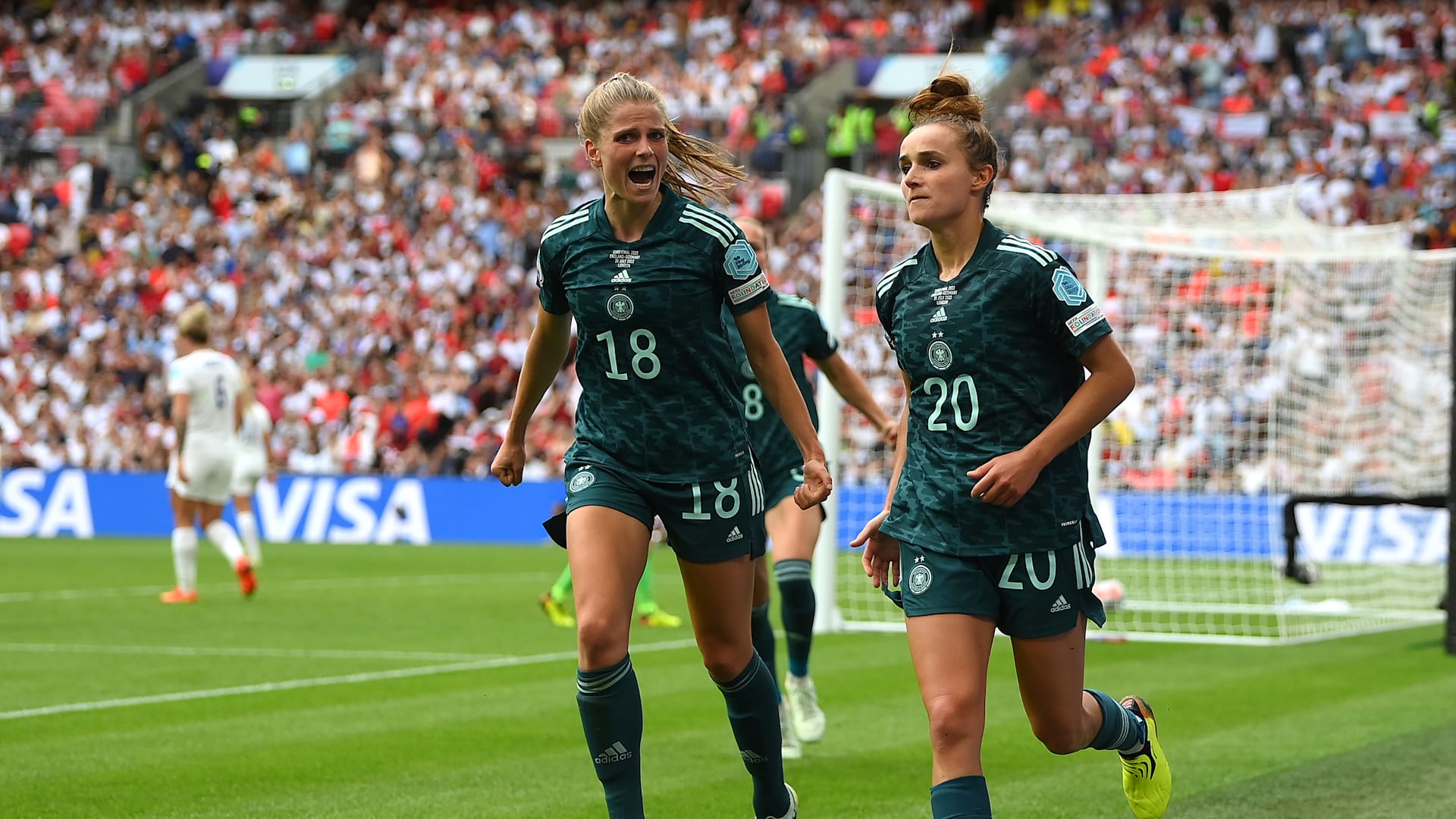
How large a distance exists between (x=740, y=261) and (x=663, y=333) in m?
0.32

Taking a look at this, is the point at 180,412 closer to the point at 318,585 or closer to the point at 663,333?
the point at 318,585

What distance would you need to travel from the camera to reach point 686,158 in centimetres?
602

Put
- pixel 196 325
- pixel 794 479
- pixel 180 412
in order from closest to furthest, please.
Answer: pixel 794 479 → pixel 196 325 → pixel 180 412

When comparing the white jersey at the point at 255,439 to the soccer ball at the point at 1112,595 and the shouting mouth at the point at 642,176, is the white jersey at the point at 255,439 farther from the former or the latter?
the shouting mouth at the point at 642,176

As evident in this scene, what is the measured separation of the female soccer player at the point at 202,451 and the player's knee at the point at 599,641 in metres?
10.7

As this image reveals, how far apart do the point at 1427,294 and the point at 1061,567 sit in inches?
536

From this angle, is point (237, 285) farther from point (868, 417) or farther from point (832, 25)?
point (868, 417)

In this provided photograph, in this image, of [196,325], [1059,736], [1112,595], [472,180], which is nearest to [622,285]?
[1059,736]

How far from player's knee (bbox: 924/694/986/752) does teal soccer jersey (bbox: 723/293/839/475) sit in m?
3.58

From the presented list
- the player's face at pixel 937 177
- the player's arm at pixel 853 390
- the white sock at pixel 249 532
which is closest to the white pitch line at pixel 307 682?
the player's arm at pixel 853 390

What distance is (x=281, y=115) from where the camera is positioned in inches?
1521

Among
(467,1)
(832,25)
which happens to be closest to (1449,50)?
(832,25)

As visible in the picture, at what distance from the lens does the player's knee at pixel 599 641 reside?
5.25 m

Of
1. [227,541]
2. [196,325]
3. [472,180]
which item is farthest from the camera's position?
[472,180]
